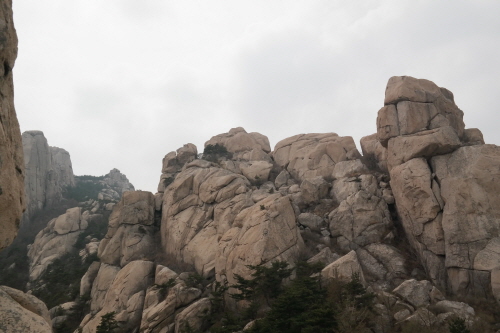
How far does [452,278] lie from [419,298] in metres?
4.14

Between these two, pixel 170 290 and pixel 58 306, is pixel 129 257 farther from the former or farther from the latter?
pixel 170 290

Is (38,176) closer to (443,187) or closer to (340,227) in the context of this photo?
(340,227)

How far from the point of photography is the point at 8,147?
7008mm

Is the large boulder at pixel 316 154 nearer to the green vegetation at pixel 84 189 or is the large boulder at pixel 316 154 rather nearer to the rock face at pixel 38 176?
the rock face at pixel 38 176

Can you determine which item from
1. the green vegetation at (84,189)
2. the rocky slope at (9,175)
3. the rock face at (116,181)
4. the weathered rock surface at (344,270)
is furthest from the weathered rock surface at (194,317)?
the rock face at (116,181)

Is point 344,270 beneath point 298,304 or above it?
above

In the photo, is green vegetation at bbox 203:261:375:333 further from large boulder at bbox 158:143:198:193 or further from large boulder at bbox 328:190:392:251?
large boulder at bbox 158:143:198:193

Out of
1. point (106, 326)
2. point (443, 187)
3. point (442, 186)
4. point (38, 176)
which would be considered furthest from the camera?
point (38, 176)

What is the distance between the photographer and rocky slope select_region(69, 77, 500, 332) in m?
23.5

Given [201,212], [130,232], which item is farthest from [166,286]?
[130,232]

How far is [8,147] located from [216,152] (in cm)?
4482

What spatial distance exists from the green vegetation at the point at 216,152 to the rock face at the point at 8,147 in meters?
41.9

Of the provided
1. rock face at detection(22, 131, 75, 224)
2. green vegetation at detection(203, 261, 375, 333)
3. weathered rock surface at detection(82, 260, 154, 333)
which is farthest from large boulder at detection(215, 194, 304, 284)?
rock face at detection(22, 131, 75, 224)

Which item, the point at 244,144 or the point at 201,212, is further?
the point at 244,144
